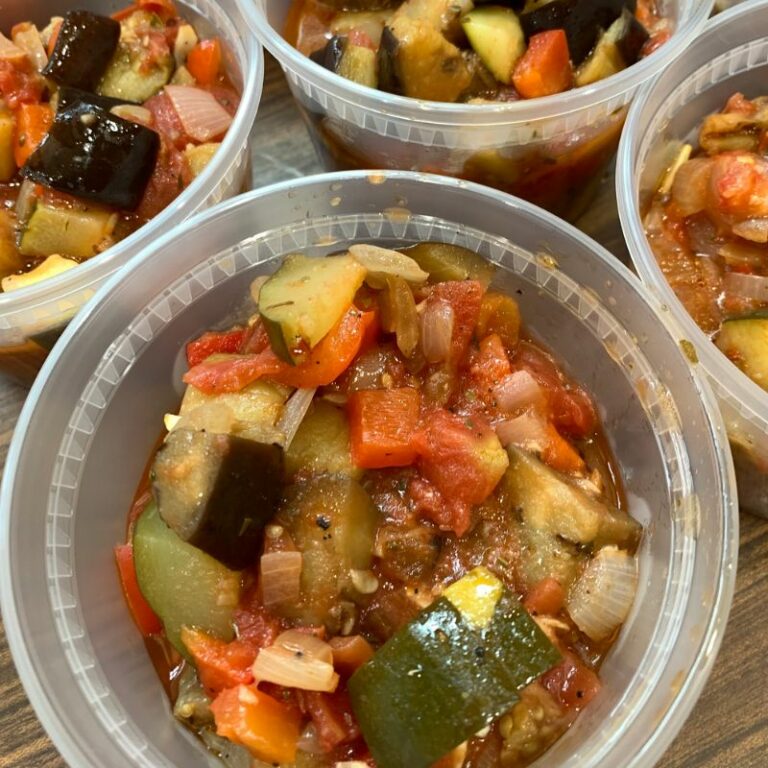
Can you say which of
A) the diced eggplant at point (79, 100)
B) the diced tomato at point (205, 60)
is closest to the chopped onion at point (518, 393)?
the diced eggplant at point (79, 100)

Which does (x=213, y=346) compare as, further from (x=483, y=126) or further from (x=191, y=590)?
(x=483, y=126)

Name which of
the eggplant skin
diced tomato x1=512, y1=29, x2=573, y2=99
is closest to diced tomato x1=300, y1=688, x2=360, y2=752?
the eggplant skin

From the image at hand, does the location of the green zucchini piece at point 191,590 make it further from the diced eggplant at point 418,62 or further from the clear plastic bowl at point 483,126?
the diced eggplant at point 418,62

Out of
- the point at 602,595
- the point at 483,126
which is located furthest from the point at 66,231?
the point at 602,595

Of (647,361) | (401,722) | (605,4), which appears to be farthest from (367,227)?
(401,722)

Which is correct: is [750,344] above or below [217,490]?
above

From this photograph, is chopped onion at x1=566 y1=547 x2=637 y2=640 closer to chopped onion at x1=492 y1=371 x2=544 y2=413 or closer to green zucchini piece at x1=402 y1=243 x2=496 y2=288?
chopped onion at x1=492 y1=371 x2=544 y2=413

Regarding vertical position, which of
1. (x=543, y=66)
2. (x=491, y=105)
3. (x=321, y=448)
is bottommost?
(x=321, y=448)
